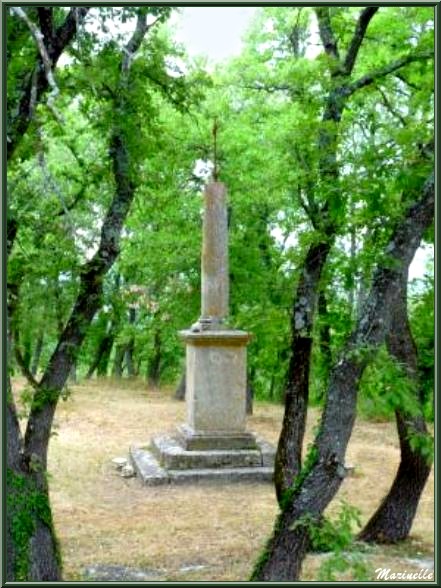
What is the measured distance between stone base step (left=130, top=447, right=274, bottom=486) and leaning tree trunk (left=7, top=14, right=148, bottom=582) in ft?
18.3

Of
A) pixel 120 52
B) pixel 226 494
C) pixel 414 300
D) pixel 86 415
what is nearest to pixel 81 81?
pixel 120 52

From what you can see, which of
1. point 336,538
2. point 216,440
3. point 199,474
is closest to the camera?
point 336,538

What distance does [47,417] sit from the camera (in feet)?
22.9

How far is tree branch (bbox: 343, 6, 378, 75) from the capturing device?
7.73m

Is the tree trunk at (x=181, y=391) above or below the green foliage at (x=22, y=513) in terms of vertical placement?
below

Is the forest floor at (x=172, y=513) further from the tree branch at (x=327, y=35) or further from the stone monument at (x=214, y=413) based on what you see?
the tree branch at (x=327, y=35)

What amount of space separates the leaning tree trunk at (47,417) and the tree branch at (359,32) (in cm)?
223

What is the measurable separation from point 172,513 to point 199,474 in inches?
79.5

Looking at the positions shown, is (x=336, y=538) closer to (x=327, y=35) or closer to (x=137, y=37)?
(x=137, y=37)

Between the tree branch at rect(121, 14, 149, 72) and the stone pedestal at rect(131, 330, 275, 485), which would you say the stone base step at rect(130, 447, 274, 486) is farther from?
the tree branch at rect(121, 14, 149, 72)

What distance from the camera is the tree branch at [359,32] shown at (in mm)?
7734

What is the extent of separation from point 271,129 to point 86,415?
8.25 meters

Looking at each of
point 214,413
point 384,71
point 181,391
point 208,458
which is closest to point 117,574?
point 208,458

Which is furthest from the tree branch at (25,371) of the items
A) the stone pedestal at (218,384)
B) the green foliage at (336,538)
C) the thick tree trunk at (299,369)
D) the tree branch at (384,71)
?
the stone pedestal at (218,384)
